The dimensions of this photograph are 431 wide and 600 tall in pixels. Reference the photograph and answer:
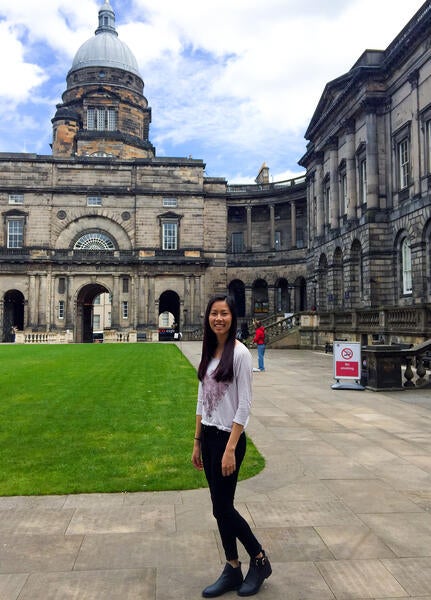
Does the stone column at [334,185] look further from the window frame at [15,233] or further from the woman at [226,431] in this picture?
the woman at [226,431]

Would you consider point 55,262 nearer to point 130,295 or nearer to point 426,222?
point 130,295

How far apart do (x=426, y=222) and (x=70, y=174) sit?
123 feet

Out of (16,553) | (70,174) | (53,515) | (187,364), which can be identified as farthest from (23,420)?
(70,174)

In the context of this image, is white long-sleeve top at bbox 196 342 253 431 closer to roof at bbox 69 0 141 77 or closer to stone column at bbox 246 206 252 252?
stone column at bbox 246 206 252 252

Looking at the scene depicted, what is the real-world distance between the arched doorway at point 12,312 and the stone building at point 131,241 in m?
0.12

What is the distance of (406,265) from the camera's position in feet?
99.1

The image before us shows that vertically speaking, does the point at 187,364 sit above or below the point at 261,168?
below

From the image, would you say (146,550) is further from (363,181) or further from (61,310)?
(61,310)

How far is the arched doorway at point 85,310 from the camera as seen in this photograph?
53.6 m

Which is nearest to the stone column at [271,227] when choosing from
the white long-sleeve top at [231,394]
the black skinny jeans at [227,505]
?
the white long-sleeve top at [231,394]

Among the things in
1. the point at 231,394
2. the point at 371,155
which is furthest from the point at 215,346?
the point at 371,155

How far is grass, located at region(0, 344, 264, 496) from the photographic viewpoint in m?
6.39

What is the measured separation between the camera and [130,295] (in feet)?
174

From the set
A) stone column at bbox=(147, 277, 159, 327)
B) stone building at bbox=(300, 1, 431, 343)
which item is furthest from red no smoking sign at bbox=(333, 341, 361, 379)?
Answer: stone column at bbox=(147, 277, 159, 327)
